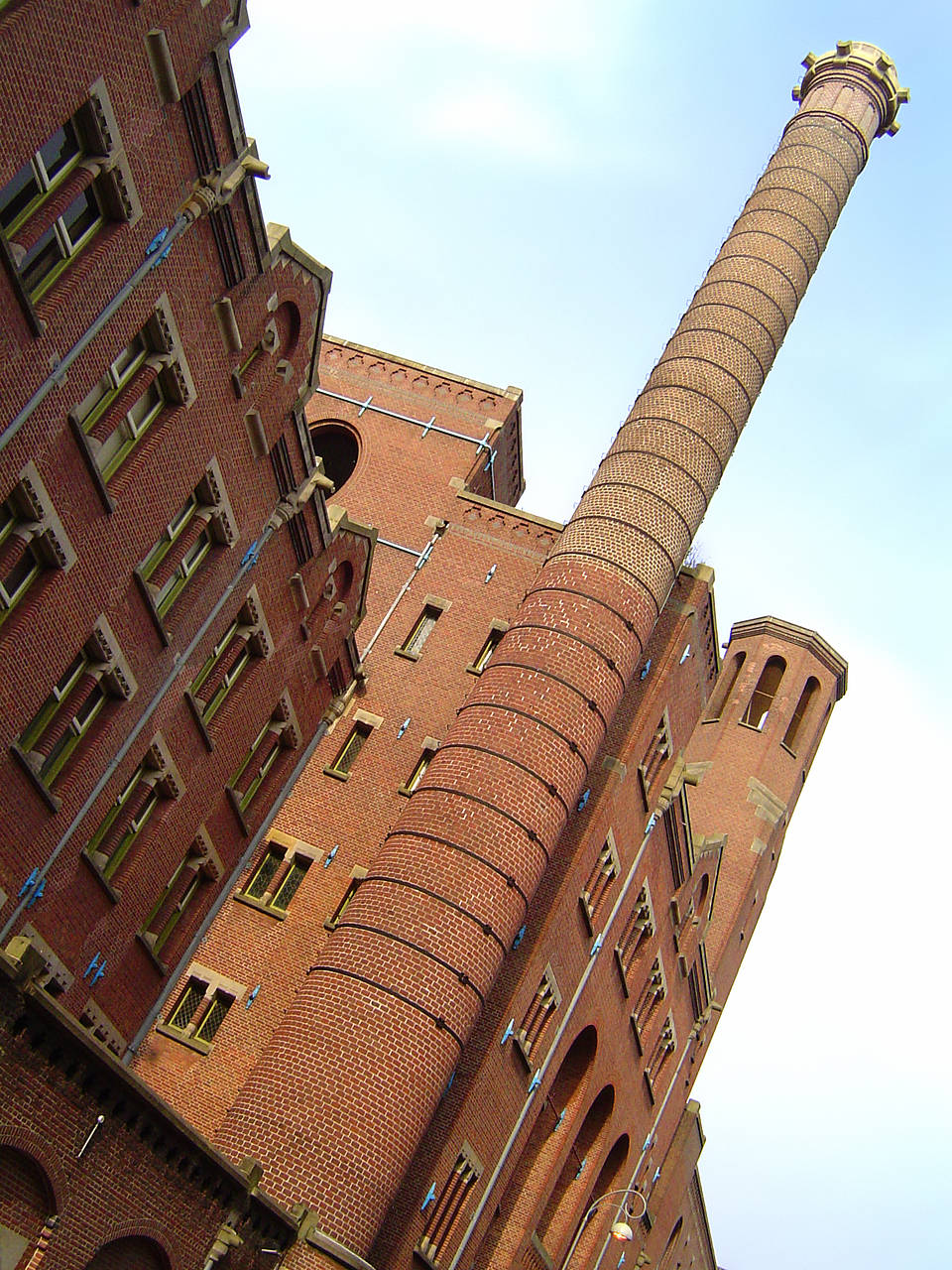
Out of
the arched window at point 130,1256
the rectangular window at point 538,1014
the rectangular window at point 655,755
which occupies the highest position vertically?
the rectangular window at point 655,755

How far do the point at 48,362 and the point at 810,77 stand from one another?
31072 millimetres

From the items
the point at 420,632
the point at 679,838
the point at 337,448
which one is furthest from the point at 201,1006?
the point at 337,448

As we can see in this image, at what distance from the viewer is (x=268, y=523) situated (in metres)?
17.4

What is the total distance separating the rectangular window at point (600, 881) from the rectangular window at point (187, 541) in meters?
10.7

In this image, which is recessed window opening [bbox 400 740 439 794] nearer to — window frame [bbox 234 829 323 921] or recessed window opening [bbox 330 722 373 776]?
recessed window opening [bbox 330 722 373 776]

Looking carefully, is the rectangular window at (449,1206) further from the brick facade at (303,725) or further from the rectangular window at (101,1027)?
the rectangular window at (101,1027)

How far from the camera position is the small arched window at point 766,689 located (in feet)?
151

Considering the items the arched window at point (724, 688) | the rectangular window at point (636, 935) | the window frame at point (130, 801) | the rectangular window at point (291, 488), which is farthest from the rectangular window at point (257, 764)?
the arched window at point (724, 688)

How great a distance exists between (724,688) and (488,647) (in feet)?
69.9

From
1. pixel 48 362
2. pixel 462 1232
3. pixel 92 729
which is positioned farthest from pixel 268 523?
pixel 462 1232

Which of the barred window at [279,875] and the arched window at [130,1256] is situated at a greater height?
the barred window at [279,875]

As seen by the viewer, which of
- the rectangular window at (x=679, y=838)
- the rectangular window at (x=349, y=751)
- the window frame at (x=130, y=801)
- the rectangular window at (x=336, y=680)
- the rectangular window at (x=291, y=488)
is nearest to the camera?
the window frame at (x=130, y=801)

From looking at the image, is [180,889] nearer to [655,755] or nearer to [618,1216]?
[655,755]

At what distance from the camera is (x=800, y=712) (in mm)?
46094
